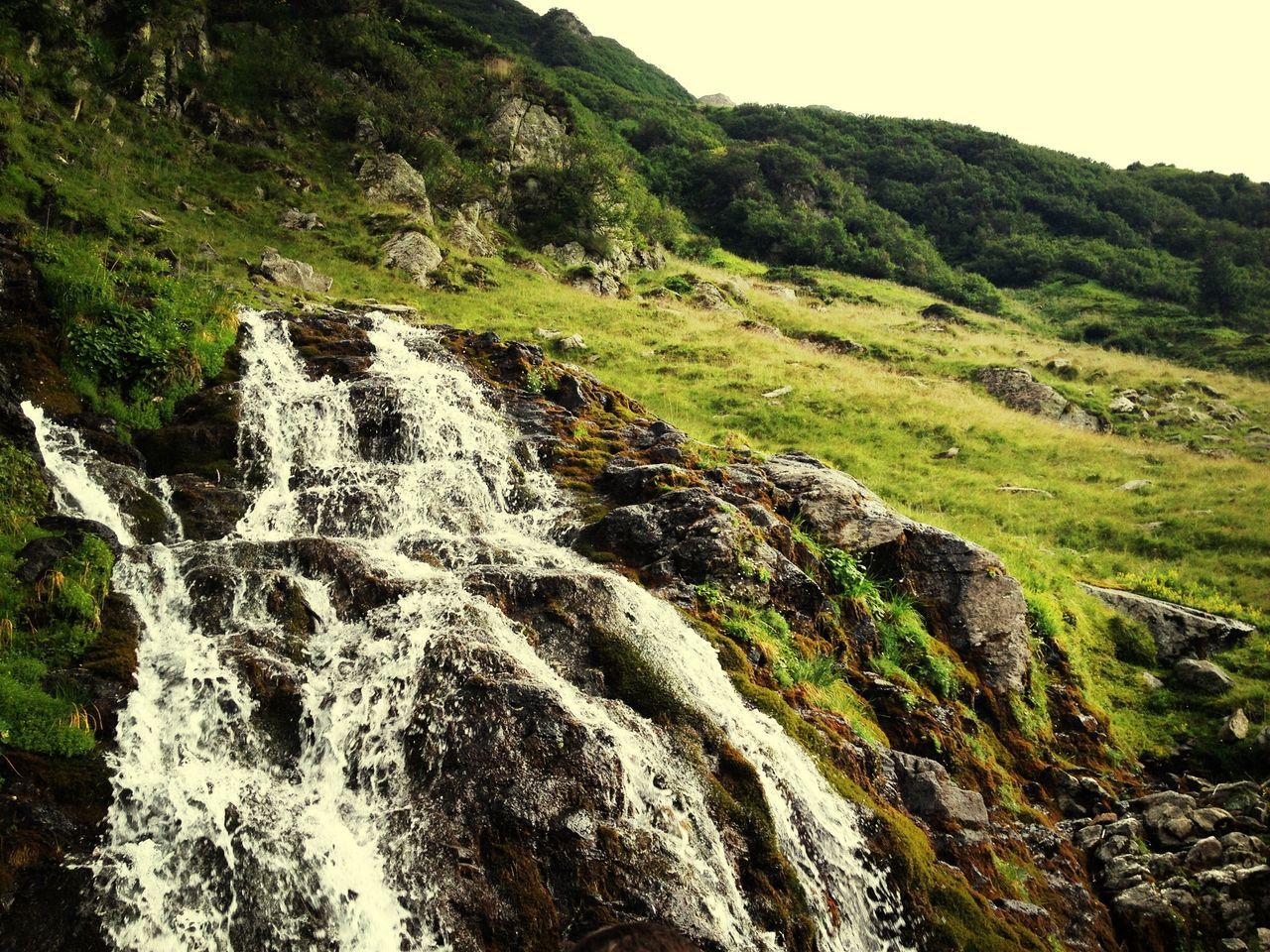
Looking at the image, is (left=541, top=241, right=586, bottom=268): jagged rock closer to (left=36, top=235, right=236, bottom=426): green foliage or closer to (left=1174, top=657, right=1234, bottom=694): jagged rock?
(left=36, top=235, right=236, bottom=426): green foliage

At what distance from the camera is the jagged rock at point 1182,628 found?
621 inches

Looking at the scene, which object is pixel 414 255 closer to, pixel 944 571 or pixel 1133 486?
pixel 944 571

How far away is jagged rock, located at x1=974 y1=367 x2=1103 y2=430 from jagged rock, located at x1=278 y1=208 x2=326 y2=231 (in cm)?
3595

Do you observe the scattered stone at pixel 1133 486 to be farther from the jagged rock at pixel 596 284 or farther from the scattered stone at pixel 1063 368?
Answer: the jagged rock at pixel 596 284

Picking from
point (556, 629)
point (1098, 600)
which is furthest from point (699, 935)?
point (1098, 600)

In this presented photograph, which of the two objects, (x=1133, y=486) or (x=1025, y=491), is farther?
(x=1133, y=486)

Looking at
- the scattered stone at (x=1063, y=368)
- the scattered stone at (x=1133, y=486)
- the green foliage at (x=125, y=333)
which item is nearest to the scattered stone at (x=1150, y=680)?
the scattered stone at (x=1133, y=486)

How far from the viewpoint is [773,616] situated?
12.3 metres

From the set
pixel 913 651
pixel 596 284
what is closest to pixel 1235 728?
pixel 913 651

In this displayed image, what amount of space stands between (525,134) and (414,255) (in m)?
24.4

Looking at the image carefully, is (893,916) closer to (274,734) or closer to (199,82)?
(274,734)

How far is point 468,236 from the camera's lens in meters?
39.9

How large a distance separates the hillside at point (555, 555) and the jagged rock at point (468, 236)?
0.32 meters

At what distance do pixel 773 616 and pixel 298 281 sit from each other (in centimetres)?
2345
